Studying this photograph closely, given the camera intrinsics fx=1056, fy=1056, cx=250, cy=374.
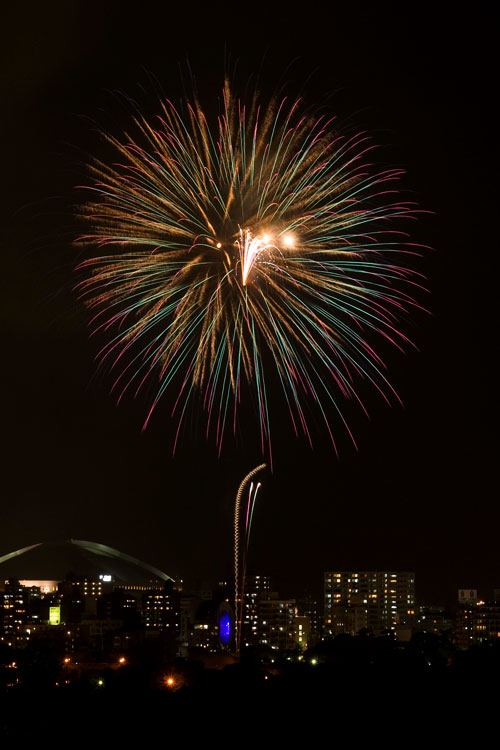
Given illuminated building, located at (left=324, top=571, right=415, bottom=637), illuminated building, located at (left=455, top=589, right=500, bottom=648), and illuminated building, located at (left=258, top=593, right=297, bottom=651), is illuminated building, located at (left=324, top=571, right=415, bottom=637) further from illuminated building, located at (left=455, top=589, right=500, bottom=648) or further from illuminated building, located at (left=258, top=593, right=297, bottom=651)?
illuminated building, located at (left=258, top=593, right=297, bottom=651)

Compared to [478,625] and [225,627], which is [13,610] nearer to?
[225,627]

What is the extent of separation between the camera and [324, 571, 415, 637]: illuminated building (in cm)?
6650

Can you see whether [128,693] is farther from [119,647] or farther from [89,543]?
[89,543]

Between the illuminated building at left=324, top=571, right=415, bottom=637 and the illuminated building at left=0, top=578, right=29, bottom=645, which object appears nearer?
the illuminated building at left=0, top=578, right=29, bottom=645

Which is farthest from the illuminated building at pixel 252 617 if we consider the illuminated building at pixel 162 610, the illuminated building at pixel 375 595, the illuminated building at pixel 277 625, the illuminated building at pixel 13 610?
the illuminated building at pixel 13 610

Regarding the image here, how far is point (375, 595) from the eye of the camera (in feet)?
223

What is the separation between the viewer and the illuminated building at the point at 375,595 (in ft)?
218

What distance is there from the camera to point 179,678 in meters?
25.0

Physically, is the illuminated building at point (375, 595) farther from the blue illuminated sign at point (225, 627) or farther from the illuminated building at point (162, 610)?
the blue illuminated sign at point (225, 627)

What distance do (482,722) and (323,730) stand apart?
2.22 metres

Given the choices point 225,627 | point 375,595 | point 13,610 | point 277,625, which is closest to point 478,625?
point 277,625

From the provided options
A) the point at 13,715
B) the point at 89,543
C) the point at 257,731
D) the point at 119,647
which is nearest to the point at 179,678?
the point at 13,715

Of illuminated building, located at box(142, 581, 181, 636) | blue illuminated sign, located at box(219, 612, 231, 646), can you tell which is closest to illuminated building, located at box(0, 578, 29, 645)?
illuminated building, located at box(142, 581, 181, 636)

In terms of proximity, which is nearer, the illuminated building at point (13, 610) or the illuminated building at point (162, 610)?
the illuminated building at point (13, 610)
